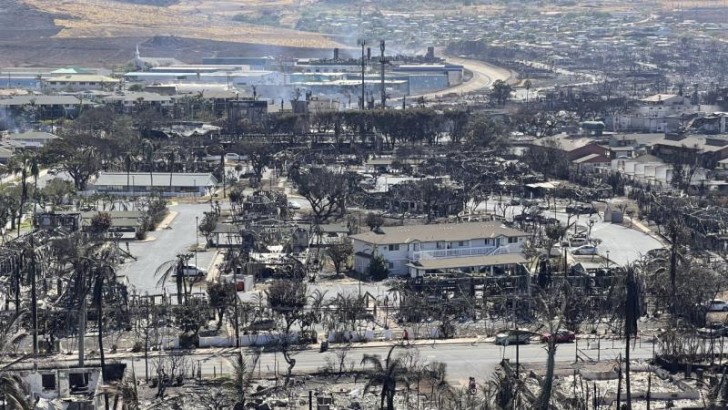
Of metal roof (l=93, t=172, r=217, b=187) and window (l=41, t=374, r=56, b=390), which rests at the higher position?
window (l=41, t=374, r=56, b=390)

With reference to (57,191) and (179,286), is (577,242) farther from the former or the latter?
(57,191)

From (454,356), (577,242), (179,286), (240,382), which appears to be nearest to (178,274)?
(179,286)

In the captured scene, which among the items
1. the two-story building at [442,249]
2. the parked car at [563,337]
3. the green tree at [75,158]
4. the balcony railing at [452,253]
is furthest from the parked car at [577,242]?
the green tree at [75,158]

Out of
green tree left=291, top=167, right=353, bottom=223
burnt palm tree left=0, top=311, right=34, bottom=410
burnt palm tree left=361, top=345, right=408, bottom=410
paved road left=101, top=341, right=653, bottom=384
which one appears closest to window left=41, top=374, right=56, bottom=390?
burnt palm tree left=0, top=311, right=34, bottom=410

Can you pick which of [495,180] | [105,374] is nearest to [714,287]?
[105,374]

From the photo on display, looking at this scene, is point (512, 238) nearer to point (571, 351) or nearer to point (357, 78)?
point (571, 351)

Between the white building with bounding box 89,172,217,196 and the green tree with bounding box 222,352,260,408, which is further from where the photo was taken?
the white building with bounding box 89,172,217,196

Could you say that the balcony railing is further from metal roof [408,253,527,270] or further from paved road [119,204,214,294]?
paved road [119,204,214,294]

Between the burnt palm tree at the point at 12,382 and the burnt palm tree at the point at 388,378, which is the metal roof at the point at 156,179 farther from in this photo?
the burnt palm tree at the point at 388,378
